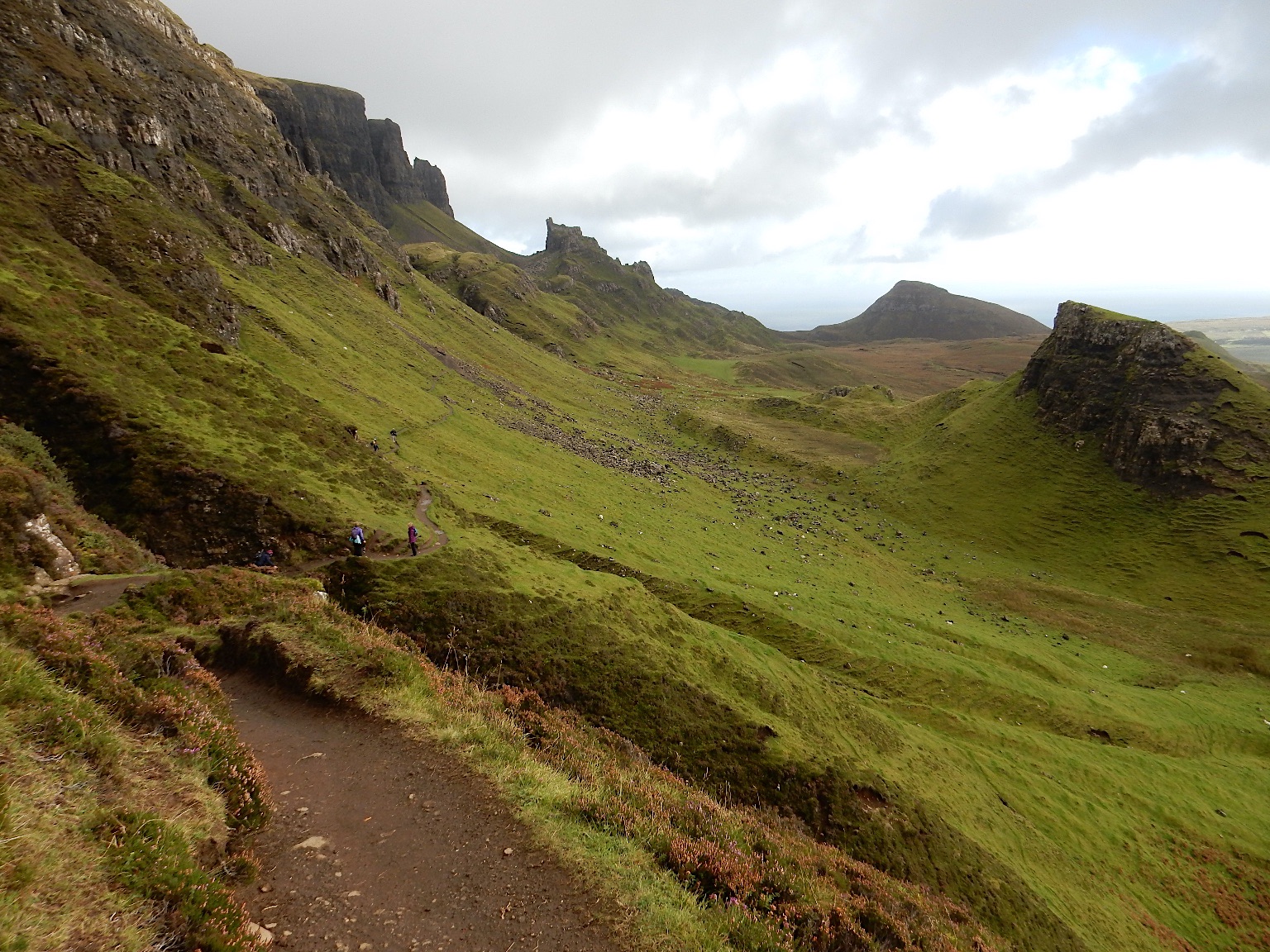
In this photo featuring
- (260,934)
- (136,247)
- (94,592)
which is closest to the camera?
(260,934)

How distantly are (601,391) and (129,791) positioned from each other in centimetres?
13295

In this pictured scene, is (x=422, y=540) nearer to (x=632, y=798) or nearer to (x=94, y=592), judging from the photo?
(x=94, y=592)

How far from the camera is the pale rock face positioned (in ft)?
64.0

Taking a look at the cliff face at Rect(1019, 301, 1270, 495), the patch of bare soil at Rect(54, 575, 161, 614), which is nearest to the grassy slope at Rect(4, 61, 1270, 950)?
the cliff face at Rect(1019, 301, 1270, 495)

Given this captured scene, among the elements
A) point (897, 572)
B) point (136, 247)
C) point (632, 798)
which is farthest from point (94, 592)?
point (897, 572)

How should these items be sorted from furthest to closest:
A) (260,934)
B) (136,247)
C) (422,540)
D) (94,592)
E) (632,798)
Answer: (136,247) → (422,540) → (94,592) → (632,798) → (260,934)

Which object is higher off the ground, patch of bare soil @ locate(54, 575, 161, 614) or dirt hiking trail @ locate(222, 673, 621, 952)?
patch of bare soil @ locate(54, 575, 161, 614)

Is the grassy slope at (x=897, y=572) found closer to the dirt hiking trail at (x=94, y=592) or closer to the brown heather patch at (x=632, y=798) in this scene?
the brown heather patch at (x=632, y=798)

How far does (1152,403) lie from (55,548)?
11207cm

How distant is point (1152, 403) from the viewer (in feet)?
254

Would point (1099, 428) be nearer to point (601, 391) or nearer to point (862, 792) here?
point (862, 792)

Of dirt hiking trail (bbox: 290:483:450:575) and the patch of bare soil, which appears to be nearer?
the patch of bare soil

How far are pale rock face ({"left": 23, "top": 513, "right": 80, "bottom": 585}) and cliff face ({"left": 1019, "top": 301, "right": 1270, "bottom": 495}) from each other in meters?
104

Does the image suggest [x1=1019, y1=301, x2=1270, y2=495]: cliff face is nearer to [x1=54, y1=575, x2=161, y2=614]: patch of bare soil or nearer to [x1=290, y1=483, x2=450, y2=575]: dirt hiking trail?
[x1=290, y1=483, x2=450, y2=575]: dirt hiking trail
